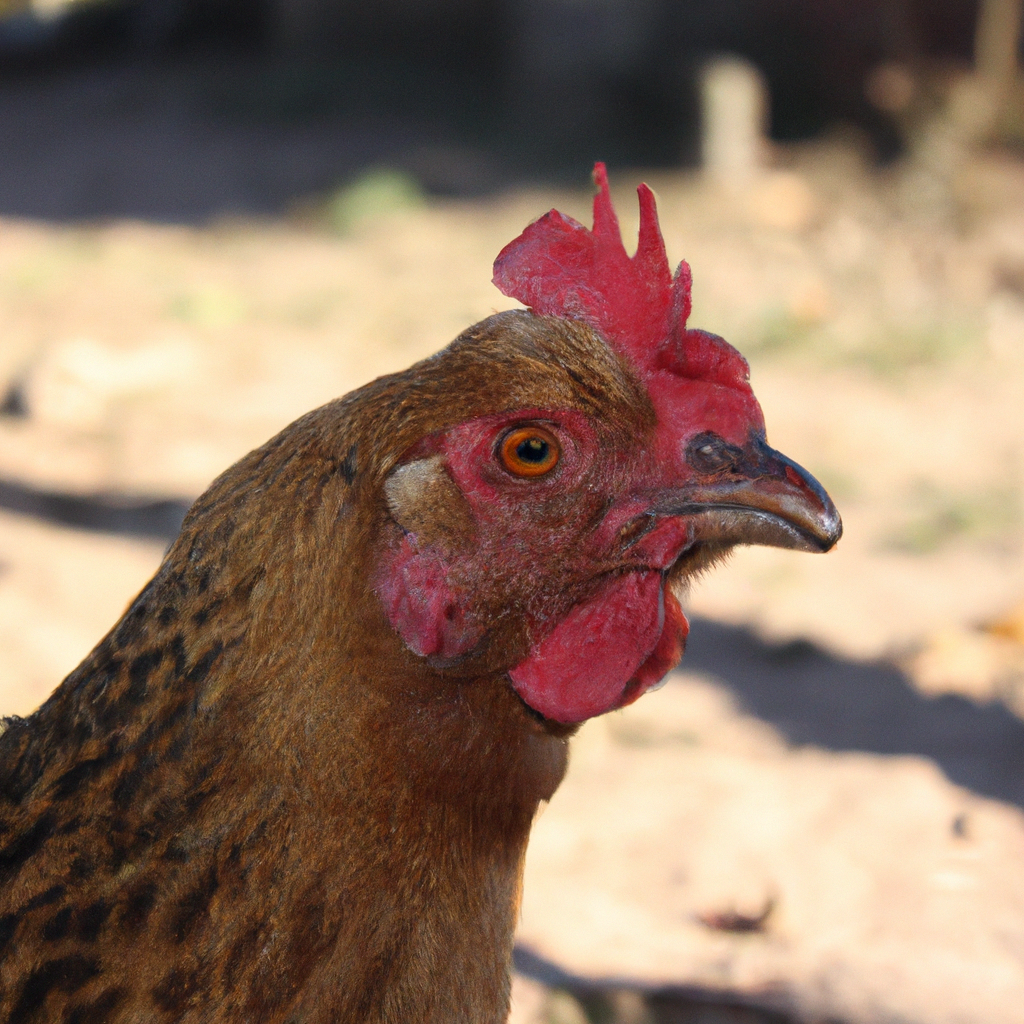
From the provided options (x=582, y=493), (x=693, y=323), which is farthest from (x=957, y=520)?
(x=582, y=493)

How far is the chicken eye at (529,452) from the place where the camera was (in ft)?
5.55

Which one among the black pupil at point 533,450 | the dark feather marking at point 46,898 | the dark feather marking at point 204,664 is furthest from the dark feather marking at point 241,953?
the black pupil at point 533,450

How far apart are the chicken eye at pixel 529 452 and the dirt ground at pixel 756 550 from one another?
1.18 meters

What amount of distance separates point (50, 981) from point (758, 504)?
118cm

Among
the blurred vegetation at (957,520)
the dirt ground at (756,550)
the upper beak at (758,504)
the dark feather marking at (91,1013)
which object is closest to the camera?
the dark feather marking at (91,1013)

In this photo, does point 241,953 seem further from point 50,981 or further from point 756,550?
point 756,550

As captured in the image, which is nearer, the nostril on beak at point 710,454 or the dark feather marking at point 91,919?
the dark feather marking at point 91,919

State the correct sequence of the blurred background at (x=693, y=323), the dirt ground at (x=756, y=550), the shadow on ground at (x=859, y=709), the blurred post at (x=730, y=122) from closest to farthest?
the dirt ground at (x=756, y=550) → the blurred background at (x=693, y=323) → the shadow on ground at (x=859, y=709) → the blurred post at (x=730, y=122)

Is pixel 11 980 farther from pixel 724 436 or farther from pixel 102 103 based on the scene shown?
pixel 102 103

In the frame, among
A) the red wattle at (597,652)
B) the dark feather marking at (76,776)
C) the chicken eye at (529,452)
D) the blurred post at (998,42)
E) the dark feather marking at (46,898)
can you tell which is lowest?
the dark feather marking at (46,898)

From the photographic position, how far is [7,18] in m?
15.5

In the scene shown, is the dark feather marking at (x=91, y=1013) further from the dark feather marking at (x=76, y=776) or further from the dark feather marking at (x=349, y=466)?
the dark feather marking at (x=349, y=466)

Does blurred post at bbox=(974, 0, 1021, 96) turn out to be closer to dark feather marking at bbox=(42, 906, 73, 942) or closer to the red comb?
the red comb

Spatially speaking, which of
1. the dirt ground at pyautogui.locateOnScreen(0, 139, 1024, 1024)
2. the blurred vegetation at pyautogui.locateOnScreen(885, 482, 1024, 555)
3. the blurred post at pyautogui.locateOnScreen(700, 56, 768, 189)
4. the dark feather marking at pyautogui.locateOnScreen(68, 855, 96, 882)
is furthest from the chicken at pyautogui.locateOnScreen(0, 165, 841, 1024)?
the blurred post at pyautogui.locateOnScreen(700, 56, 768, 189)
